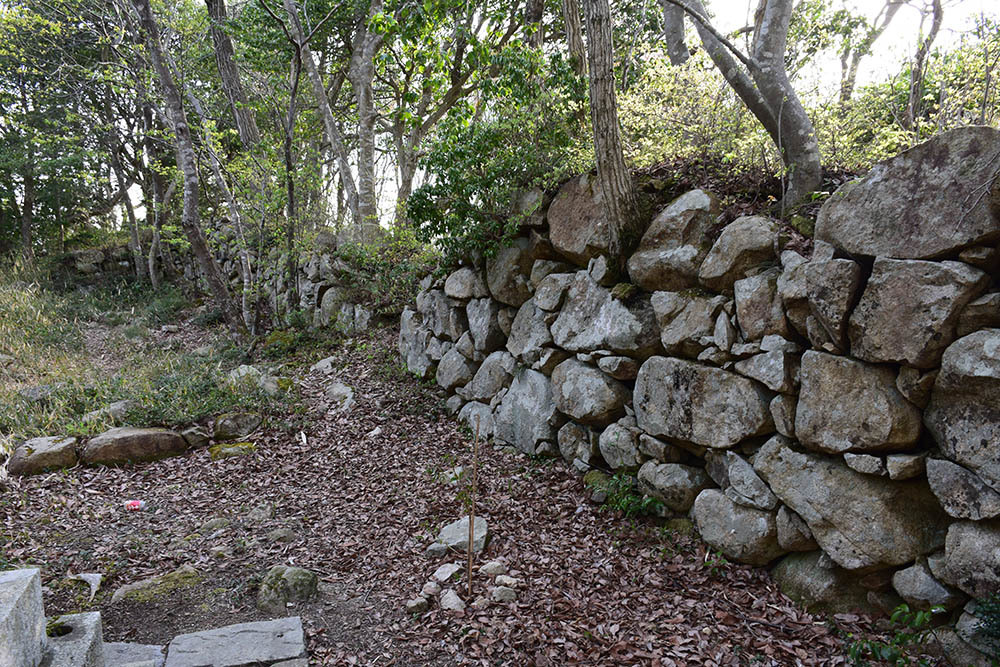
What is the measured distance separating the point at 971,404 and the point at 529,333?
367 cm

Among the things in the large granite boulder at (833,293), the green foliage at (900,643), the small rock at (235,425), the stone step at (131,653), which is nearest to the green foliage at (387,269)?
the small rock at (235,425)

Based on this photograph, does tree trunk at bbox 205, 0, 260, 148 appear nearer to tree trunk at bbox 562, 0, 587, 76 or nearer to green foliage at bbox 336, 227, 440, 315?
green foliage at bbox 336, 227, 440, 315

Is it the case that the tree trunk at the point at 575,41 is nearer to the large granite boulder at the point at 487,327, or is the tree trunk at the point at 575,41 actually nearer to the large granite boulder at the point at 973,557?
the large granite boulder at the point at 487,327

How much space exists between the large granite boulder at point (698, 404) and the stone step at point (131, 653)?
364 centimetres

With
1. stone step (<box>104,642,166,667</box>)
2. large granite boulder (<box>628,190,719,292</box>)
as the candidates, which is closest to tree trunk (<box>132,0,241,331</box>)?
stone step (<box>104,642,166,667</box>)

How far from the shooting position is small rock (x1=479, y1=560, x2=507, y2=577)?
12.8 ft

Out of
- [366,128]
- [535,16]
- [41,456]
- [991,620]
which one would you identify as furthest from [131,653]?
[366,128]

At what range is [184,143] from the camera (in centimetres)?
845

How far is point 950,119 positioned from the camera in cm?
407

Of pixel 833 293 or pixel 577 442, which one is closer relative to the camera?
pixel 833 293

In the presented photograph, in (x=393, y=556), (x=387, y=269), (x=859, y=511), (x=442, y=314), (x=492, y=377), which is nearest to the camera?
(x=859, y=511)

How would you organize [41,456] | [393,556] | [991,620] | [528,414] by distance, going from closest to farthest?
[991,620] < [393,556] < [41,456] < [528,414]

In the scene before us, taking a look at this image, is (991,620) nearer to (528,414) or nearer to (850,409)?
(850,409)

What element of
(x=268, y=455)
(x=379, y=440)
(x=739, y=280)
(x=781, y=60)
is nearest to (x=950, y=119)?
(x=781, y=60)
